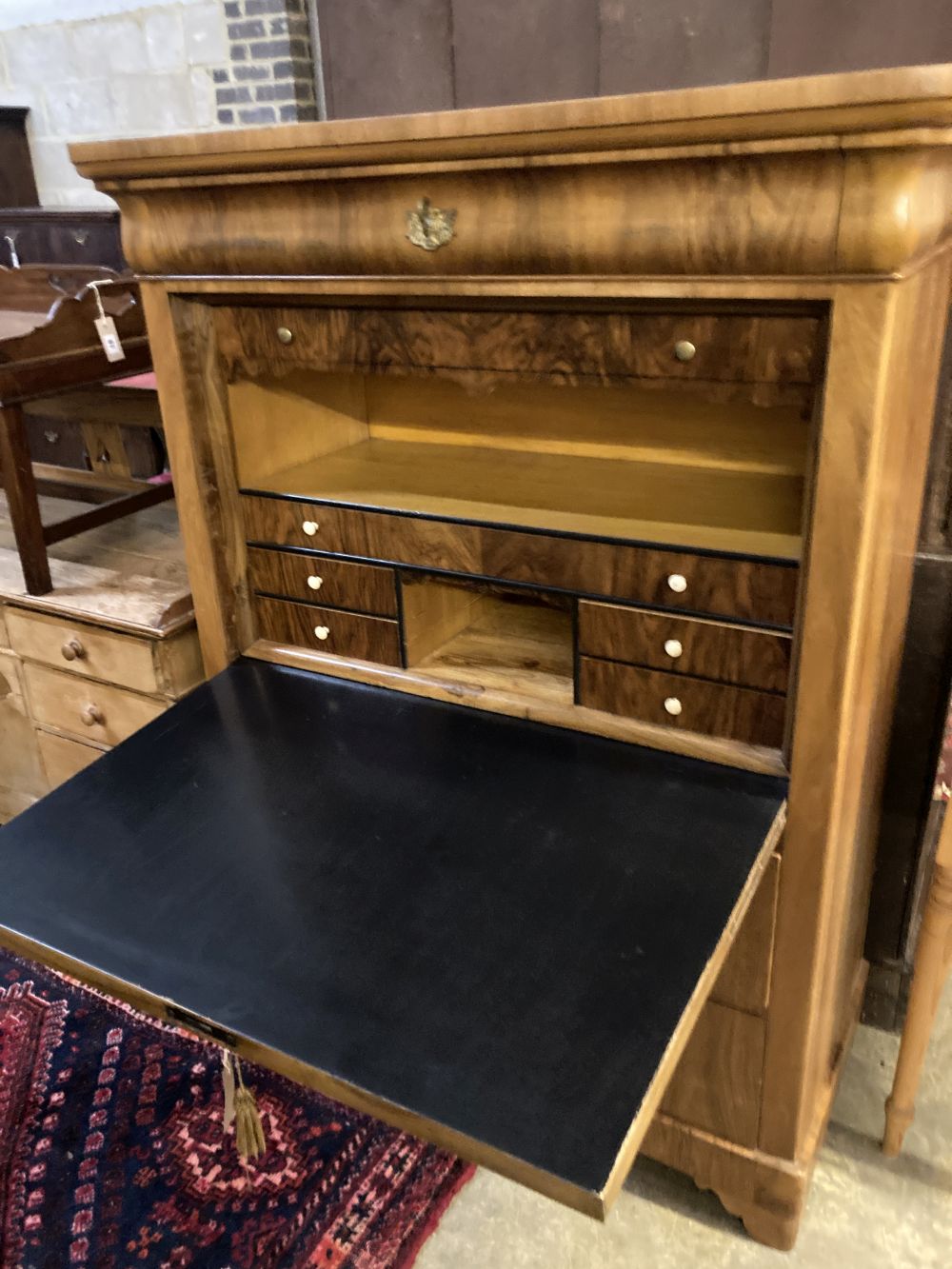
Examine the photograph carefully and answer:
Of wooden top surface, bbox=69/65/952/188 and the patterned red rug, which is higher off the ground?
wooden top surface, bbox=69/65/952/188

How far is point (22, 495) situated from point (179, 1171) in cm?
116

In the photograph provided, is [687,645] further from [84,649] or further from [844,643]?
[84,649]

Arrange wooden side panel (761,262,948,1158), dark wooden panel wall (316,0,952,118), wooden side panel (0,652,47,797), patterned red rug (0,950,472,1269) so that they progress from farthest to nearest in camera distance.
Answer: dark wooden panel wall (316,0,952,118) → wooden side panel (0,652,47,797) → patterned red rug (0,950,472,1269) → wooden side panel (761,262,948,1158)

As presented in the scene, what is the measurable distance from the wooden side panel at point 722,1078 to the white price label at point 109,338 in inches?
60.5

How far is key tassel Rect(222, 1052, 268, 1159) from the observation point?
4.46ft

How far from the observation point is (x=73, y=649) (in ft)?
5.88

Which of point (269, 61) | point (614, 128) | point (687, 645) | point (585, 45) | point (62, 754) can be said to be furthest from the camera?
point (269, 61)

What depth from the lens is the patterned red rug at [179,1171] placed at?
1.45 meters

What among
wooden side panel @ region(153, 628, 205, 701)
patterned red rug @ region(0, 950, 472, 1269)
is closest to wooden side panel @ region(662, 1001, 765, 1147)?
patterned red rug @ region(0, 950, 472, 1269)

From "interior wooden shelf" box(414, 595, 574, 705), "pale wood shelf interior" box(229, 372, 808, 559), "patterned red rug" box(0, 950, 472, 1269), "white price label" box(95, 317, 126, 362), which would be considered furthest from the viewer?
"white price label" box(95, 317, 126, 362)

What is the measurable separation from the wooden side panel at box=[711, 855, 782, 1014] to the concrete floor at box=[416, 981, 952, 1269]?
43 cm

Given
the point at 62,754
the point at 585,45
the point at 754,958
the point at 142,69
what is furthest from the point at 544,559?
the point at 142,69

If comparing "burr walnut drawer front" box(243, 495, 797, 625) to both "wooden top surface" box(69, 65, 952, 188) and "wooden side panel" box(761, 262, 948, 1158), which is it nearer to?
"wooden side panel" box(761, 262, 948, 1158)

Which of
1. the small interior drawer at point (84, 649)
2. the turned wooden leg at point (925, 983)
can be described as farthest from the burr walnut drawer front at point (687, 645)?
the small interior drawer at point (84, 649)
